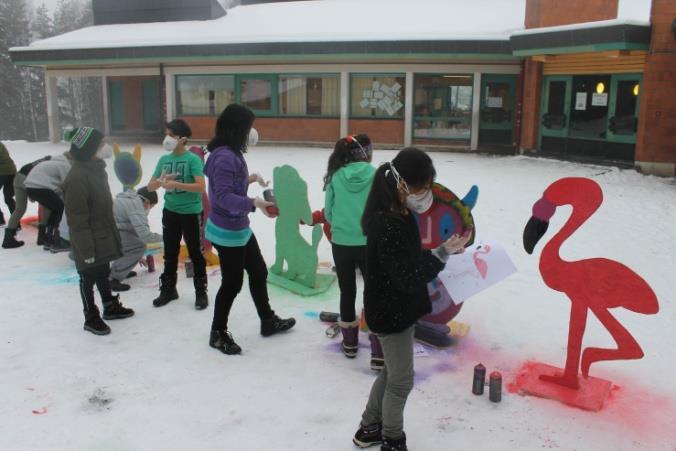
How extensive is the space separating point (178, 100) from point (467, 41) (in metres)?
9.37

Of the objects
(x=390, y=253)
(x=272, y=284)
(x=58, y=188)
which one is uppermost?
(x=390, y=253)

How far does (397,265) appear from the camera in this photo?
282 centimetres

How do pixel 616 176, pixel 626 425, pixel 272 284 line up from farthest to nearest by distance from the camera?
pixel 616 176 → pixel 272 284 → pixel 626 425

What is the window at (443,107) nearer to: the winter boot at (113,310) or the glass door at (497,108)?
the glass door at (497,108)

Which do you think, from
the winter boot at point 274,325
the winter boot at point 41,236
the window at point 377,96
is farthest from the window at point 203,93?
the winter boot at point 274,325

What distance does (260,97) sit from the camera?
18.9 m

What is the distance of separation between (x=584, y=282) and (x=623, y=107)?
37.0 feet

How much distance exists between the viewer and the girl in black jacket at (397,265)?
2.83 meters

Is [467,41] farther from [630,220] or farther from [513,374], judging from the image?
[513,374]

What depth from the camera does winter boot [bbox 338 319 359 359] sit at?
4344 mm

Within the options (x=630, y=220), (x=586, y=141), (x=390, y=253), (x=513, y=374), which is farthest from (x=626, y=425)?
(x=586, y=141)

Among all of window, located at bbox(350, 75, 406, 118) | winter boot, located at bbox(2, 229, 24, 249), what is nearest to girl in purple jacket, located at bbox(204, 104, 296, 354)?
winter boot, located at bbox(2, 229, 24, 249)

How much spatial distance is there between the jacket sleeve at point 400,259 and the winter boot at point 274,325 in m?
2.12

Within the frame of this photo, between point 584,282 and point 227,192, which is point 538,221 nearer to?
point 584,282
